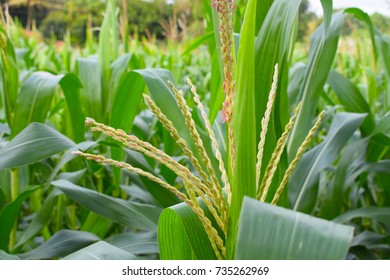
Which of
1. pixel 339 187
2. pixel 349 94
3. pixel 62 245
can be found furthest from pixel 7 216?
pixel 349 94

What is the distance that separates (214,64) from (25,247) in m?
0.67

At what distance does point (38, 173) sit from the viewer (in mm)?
1528

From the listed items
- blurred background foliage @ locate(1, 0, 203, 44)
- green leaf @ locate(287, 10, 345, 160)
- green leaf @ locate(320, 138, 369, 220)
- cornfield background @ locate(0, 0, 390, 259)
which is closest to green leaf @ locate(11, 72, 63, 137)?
cornfield background @ locate(0, 0, 390, 259)

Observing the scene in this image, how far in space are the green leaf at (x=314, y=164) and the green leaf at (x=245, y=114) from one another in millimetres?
543

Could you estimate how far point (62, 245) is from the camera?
93 cm

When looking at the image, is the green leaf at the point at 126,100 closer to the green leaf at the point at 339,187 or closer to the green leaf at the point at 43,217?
the green leaf at the point at 43,217

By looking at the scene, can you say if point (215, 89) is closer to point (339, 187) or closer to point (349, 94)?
point (339, 187)

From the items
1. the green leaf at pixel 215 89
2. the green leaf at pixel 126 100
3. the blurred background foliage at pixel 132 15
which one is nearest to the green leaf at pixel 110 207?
the green leaf at pixel 126 100

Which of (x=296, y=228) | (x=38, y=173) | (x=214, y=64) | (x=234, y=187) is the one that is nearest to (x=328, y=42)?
(x=214, y=64)

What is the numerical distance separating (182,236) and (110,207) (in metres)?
0.34

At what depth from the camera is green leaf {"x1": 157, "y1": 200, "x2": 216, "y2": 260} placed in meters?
0.59

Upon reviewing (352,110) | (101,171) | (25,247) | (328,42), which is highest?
(328,42)

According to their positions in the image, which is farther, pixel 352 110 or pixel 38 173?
pixel 38 173
